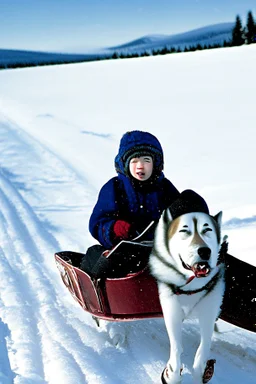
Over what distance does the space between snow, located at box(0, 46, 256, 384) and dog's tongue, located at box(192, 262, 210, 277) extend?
0.75m

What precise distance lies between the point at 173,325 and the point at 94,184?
5223mm

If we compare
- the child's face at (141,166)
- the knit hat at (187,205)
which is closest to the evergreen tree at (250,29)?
the child's face at (141,166)

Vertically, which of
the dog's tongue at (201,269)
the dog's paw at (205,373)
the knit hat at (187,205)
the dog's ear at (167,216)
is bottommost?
the dog's paw at (205,373)

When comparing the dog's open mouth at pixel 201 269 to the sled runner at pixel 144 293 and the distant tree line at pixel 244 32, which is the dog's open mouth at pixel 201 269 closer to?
the sled runner at pixel 144 293

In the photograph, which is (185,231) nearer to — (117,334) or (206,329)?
(206,329)

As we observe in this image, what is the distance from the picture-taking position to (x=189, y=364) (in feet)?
8.68

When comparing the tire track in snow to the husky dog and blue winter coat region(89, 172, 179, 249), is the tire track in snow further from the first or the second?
blue winter coat region(89, 172, 179, 249)

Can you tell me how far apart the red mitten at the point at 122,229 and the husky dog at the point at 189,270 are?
432 mm

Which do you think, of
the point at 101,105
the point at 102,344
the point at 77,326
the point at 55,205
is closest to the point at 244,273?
the point at 102,344

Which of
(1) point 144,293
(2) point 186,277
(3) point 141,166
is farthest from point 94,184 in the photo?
(2) point 186,277

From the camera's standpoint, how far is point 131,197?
293 centimetres

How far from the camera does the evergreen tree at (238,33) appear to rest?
47375 mm

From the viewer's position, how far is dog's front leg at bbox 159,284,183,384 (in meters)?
2.24

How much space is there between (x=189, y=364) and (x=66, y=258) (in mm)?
1137
